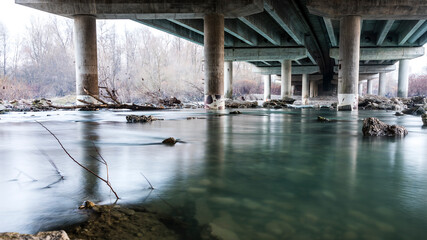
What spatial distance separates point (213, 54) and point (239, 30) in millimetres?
7358

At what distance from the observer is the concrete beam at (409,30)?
73.1 feet

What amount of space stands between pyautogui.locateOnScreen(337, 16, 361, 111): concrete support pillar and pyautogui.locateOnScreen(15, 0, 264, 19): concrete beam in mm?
5130

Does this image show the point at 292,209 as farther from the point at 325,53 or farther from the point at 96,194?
the point at 325,53

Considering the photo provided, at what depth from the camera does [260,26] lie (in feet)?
72.3

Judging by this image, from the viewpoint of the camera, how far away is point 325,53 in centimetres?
3806

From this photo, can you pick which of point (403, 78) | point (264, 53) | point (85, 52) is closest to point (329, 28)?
point (264, 53)

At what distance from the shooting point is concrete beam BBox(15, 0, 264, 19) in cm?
1653

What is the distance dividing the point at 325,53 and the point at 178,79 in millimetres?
25721

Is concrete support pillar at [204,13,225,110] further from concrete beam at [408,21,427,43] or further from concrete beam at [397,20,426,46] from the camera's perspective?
concrete beam at [408,21,427,43]

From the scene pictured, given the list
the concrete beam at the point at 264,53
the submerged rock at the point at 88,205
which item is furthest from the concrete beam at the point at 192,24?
the submerged rock at the point at 88,205

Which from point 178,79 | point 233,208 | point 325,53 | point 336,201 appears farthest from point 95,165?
point 178,79

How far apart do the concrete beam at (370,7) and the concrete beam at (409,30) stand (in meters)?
5.52

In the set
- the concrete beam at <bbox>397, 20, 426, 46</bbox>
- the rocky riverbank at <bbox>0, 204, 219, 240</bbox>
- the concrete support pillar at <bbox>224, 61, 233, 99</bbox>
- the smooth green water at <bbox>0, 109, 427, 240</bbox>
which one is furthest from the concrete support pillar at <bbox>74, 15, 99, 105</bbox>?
the concrete beam at <bbox>397, 20, 426, 46</bbox>

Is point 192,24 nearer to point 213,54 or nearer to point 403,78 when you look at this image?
point 213,54
